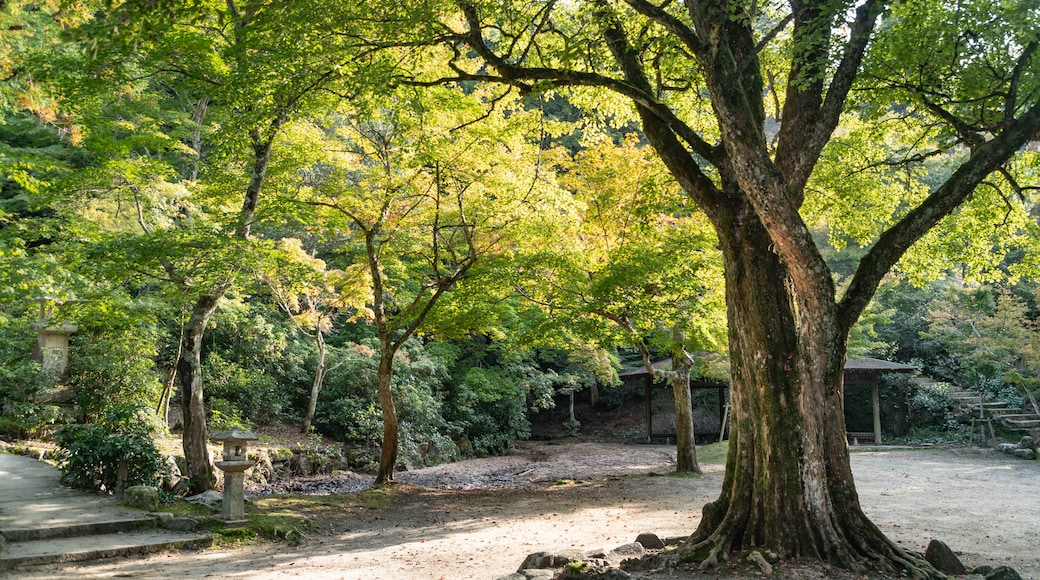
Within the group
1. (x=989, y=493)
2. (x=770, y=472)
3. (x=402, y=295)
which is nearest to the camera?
(x=770, y=472)

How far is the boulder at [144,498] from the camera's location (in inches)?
292

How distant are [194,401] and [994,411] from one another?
1808cm

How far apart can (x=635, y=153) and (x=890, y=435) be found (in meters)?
13.5

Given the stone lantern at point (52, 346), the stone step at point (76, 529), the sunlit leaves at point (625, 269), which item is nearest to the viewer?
the stone step at point (76, 529)

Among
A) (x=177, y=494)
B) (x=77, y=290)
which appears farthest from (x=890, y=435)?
(x=77, y=290)

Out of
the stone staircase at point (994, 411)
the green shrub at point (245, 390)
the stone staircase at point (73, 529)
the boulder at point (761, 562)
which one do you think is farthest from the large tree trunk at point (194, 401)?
the stone staircase at point (994, 411)

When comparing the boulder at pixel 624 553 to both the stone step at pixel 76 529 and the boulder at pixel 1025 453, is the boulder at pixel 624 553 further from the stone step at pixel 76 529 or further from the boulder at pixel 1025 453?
the boulder at pixel 1025 453

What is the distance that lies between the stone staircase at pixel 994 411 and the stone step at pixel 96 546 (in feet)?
55.3

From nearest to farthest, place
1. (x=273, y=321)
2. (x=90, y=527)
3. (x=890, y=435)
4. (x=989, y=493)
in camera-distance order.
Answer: (x=90, y=527)
(x=989, y=493)
(x=273, y=321)
(x=890, y=435)

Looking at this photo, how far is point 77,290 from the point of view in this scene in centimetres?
977

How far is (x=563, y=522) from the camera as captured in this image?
8125 mm

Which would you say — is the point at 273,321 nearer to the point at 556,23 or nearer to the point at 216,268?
the point at 216,268

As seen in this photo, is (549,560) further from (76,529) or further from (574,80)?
(76,529)

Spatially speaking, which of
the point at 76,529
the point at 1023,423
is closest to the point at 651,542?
the point at 76,529
